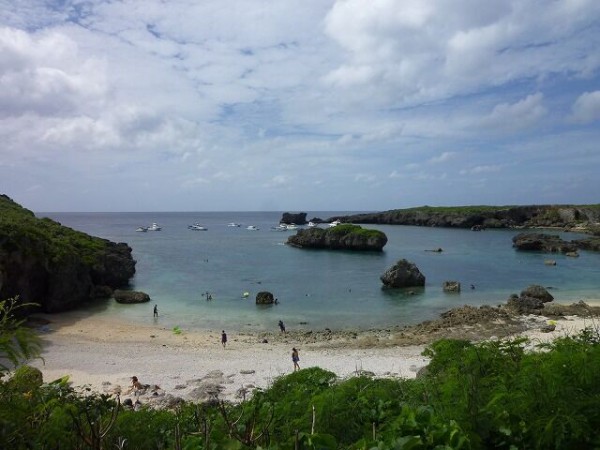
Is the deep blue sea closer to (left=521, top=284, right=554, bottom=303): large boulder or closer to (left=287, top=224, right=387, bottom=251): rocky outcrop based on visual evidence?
(left=521, top=284, right=554, bottom=303): large boulder

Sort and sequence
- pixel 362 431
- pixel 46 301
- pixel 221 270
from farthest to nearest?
pixel 221 270 → pixel 46 301 → pixel 362 431

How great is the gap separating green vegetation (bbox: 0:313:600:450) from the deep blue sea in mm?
26849

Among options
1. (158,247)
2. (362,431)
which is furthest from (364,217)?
(362,431)

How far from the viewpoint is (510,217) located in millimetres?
130875

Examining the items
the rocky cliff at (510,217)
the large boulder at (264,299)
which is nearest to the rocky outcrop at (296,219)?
the rocky cliff at (510,217)

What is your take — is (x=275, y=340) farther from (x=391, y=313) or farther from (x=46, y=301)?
(x=46, y=301)

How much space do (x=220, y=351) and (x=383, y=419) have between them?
70.2ft

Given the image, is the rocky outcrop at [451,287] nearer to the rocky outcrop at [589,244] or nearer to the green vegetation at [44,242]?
the green vegetation at [44,242]

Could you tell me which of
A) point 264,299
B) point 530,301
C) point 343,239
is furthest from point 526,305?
point 343,239

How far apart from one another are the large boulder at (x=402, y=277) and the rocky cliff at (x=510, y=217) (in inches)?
3342

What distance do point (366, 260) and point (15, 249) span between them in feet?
148

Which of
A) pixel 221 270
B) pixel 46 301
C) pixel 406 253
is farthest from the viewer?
pixel 406 253

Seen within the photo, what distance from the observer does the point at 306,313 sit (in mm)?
36625

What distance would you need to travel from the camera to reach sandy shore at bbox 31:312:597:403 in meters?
20.2
